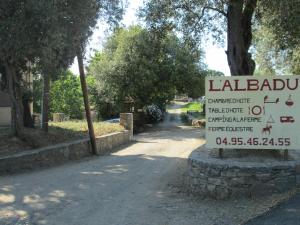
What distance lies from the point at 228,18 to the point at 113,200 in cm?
584

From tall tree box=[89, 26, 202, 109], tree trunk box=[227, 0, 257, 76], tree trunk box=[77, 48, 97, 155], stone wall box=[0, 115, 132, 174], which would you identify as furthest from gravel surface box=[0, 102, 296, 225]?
tall tree box=[89, 26, 202, 109]

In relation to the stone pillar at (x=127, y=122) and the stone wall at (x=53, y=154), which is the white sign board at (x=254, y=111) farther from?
the stone pillar at (x=127, y=122)

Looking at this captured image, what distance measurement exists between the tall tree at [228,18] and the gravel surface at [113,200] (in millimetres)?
3364

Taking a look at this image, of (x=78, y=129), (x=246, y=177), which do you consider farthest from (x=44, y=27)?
(x=78, y=129)

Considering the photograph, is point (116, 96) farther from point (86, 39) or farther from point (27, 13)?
point (27, 13)

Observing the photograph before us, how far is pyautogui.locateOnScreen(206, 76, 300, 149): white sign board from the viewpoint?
10.7 meters

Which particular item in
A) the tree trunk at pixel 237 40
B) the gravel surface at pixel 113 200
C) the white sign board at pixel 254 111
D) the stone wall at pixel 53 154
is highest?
the tree trunk at pixel 237 40

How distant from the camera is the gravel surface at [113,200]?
904 centimetres

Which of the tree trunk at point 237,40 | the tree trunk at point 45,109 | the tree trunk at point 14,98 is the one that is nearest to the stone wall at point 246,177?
the tree trunk at point 237,40

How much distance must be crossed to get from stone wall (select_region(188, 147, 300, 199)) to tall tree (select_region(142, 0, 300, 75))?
376 cm

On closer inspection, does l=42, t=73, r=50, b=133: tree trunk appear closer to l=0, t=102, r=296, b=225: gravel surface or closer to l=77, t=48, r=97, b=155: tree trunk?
l=77, t=48, r=97, b=155: tree trunk

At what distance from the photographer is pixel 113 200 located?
34.7 ft

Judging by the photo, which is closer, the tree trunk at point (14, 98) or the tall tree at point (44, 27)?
the tall tree at point (44, 27)

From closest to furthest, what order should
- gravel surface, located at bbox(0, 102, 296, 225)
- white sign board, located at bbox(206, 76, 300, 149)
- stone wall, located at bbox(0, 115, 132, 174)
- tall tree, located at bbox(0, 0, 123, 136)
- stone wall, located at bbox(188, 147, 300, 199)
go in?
gravel surface, located at bbox(0, 102, 296, 225) → stone wall, located at bbox(188, 147, 300, 199) → white sign board, located at bbox(206, 76, 300, 149) → tall tree, located at bbox(0, 0, 123, 136) → stone wall, located at bbox(0, 115, 132, 174)
